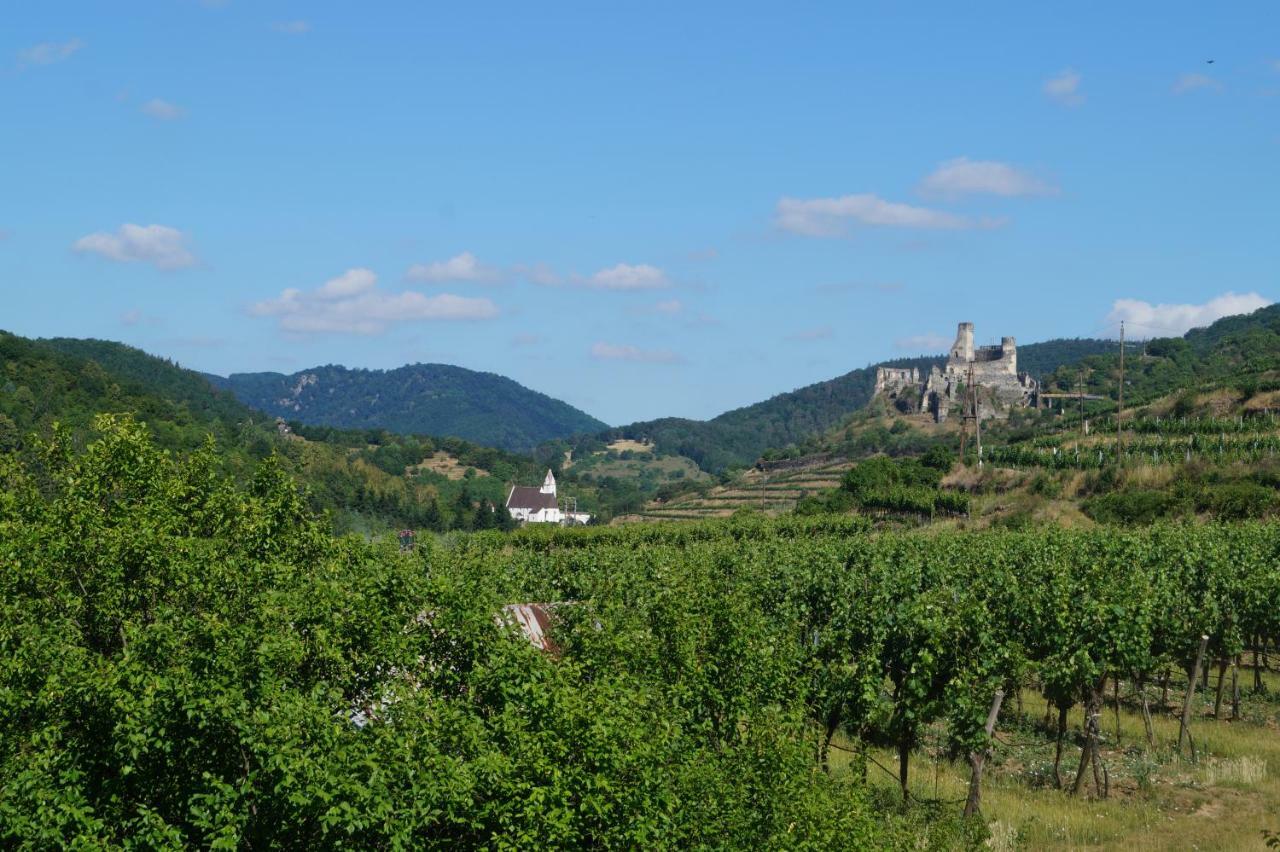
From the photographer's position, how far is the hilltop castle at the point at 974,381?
151875 mm

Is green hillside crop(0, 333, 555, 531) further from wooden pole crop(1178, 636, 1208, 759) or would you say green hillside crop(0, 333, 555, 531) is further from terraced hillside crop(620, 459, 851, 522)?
wooden pole crop(1178, 636, 1208, 759)

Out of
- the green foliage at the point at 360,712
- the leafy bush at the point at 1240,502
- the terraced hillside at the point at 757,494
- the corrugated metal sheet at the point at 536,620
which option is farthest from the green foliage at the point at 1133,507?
the green foliage at the point at 360,712

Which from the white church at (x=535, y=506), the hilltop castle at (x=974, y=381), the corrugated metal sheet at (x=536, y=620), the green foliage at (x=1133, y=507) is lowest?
the white church at (x=535, y=506)

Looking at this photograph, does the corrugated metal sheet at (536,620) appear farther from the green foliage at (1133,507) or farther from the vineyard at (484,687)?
the green foliage at (1133,507)

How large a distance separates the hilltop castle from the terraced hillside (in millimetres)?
27611

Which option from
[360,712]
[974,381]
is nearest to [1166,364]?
[974,381]

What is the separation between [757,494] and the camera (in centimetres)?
12075

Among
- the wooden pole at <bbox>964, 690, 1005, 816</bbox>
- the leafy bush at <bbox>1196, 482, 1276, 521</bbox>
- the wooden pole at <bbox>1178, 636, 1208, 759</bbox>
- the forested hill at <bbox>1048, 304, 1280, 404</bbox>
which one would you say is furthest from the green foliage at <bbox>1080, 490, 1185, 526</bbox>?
the forested hill at <bbox>1048, 304, 1280, 404</bbox>

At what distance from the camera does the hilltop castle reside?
498 feet

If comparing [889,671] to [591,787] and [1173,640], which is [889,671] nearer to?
[1173,640]

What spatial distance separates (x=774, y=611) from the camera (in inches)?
1201

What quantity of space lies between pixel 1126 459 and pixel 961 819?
5517cm

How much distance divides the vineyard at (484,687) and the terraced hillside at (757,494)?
7484cm

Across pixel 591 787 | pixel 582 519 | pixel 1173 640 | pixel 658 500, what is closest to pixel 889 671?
pixel 1173 640
